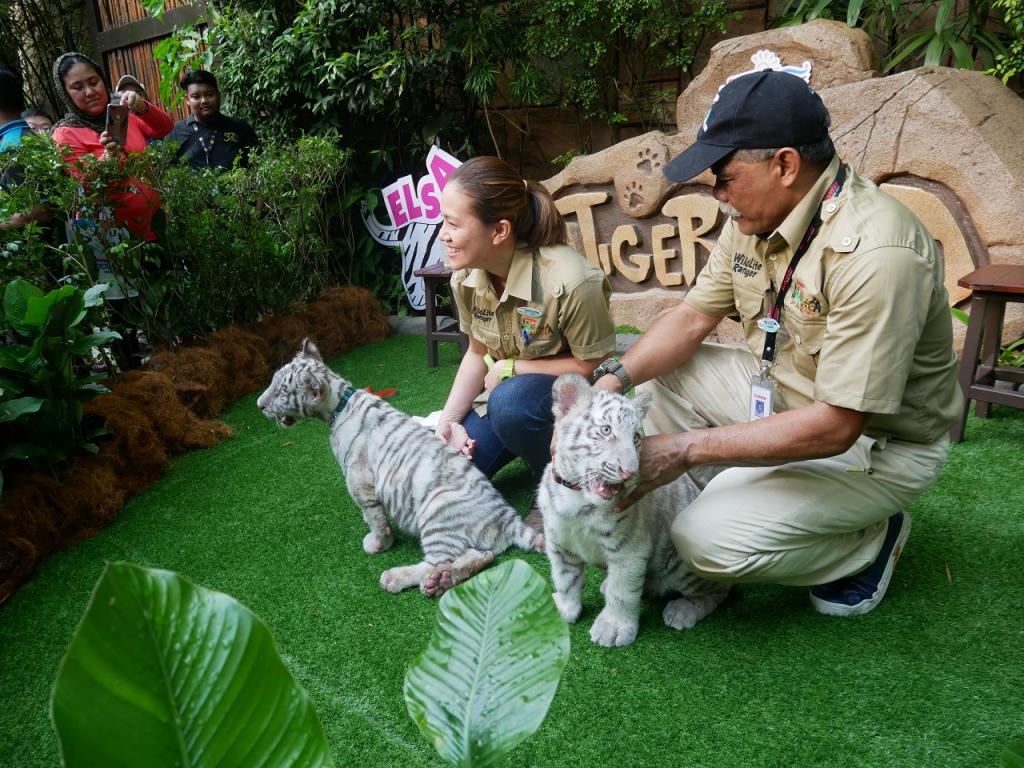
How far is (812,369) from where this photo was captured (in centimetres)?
204

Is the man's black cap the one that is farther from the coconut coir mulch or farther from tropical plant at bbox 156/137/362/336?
tropical plant at bbox 156/137/362/336

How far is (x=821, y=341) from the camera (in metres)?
1.92

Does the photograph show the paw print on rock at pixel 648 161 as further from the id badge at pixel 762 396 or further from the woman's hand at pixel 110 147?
the woman's hand at pixel 110 147

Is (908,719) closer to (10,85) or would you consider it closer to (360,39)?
(10,85)

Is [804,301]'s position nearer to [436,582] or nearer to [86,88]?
[436,582]

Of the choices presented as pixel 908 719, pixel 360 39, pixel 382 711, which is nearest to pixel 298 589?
pixel 382 711

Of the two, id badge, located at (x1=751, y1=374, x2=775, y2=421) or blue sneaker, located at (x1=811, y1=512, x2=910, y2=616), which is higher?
id badge, located at (x1=751, y1=374, x2=775, y2=421)

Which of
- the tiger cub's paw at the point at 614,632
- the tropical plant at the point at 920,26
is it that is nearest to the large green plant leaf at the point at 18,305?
the tiger cub's paw at the point at 614,632

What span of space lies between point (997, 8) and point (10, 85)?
640 centimetres

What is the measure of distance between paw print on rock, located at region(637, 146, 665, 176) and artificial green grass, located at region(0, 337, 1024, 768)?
278 cm

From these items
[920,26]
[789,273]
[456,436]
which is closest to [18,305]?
[456,436]

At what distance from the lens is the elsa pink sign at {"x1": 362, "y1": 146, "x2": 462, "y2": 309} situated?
5.95m

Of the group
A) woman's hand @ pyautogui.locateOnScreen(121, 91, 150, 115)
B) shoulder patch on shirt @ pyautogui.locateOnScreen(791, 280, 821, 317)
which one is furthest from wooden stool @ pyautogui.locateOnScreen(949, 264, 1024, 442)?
woman's hand @ pyautogui.locateOnScreen(121, 91, 150, 115)

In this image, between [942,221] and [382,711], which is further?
[942,221]
